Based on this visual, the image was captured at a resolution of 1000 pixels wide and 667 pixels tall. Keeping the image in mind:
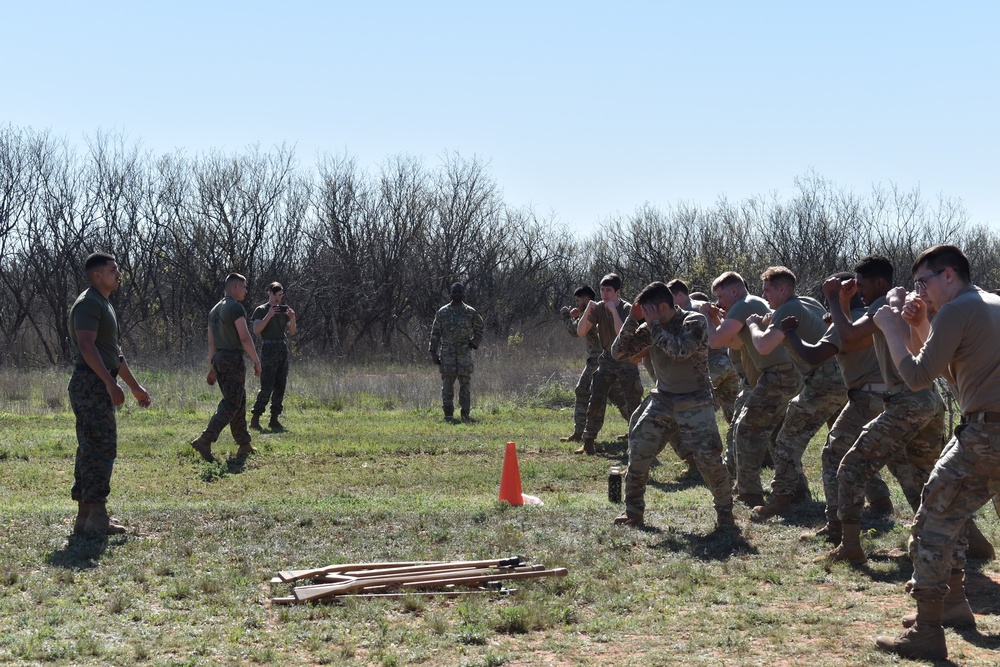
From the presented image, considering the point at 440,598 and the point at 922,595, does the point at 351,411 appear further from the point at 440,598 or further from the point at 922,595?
the point at 922,595

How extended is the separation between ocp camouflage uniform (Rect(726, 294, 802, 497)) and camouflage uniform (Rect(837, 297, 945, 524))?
76.6 inches

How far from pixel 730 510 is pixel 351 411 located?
36.3 ft

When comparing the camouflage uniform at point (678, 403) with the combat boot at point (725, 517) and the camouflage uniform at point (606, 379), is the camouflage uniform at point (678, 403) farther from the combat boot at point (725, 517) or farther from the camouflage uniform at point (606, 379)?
the camouflage uniform at point (606, 379)

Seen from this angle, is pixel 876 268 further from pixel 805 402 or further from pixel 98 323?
pixel 98 323

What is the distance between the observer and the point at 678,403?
835 cm

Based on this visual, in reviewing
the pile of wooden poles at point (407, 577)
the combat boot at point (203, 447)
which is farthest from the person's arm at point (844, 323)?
the combat boot at point (203, 447)

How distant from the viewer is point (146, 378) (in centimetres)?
2258

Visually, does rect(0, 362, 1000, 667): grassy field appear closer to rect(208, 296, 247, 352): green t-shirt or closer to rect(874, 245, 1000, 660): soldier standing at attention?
→ rect(874, 245, 1000, 660): soldier standing at attention

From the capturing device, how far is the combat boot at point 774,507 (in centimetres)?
895

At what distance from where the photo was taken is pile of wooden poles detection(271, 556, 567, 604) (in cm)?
642

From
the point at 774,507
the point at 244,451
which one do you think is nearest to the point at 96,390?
the point at 244,451

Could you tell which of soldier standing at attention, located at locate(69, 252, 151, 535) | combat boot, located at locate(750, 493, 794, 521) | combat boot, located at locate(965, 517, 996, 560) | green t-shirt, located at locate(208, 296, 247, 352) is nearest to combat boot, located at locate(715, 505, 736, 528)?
combat boot, located at locate(750, 493, 794, 521)

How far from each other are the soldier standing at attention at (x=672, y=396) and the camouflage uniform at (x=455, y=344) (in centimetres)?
888

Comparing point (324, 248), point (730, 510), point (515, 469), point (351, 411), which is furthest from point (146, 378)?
point (730, 510)
